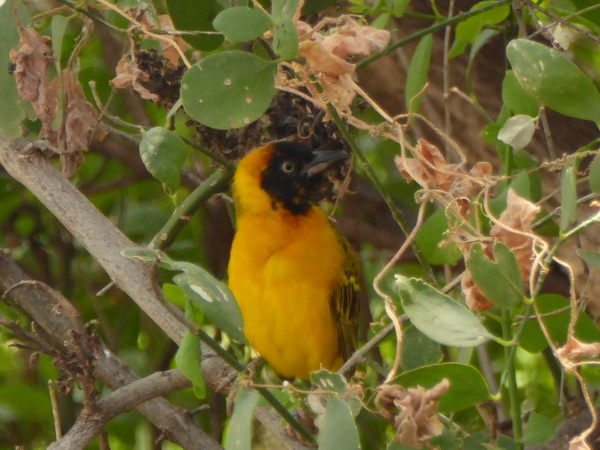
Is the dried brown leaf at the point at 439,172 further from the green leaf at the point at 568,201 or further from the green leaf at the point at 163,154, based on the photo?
the green leaf at the point at 163,154

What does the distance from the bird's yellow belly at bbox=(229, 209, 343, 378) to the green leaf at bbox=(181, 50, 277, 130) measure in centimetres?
144

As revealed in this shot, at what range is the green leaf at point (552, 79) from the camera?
1.52 m

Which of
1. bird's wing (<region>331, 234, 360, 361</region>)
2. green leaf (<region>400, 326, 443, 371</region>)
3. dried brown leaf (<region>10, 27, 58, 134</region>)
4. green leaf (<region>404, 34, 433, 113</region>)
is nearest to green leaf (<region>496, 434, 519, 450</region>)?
green leaf (<region>400, 326, 443, 371</region>)

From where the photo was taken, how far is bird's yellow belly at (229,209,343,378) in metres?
2.98

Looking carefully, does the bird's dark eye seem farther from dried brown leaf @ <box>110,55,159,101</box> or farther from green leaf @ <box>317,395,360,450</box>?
green leaf @ <box>317,395,360,450</box>

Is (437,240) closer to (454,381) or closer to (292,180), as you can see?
(454,381)

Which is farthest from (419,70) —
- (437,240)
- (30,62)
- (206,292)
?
(206,292)

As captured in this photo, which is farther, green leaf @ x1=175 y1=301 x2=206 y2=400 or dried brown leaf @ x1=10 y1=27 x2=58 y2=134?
dried brown leaf @ x1=10 y1=27 x2=58 y2=134

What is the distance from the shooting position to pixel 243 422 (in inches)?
60.1

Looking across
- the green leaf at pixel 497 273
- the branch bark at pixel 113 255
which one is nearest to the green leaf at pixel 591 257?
the green leaf at pixel 497 273

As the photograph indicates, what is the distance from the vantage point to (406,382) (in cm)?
147

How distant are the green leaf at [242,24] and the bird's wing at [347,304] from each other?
170 centimetres

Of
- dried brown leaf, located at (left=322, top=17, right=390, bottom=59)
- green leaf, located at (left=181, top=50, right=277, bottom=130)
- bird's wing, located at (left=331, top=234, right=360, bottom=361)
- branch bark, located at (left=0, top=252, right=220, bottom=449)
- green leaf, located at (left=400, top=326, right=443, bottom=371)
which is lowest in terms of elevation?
bird's wing, located at (left=331, top=234, right=360, bottom=361)

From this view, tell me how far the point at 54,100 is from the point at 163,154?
39 centimetres
